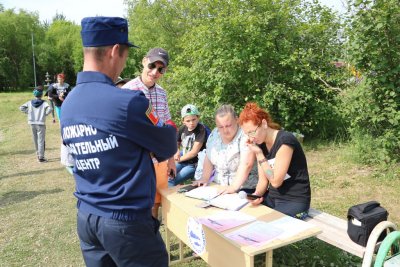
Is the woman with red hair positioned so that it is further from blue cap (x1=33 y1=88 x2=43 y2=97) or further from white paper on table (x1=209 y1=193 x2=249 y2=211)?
blue cap (x1=33 y1=88 x2=43 y2=97)

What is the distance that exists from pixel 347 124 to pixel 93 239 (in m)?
6.06

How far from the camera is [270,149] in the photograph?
3.00 meters

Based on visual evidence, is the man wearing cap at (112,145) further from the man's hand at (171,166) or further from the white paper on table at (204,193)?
the man's hand at (171,166)

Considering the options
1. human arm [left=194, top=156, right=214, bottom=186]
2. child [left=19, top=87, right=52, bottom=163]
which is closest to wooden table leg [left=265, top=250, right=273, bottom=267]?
human arm [left=194, top=156, right=214, bottom=186]

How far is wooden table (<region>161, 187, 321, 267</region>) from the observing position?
1996 millimetres

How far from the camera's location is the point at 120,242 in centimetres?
147

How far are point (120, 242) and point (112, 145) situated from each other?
0.41 meters

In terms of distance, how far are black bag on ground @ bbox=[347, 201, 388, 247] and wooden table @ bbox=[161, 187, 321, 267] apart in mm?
392

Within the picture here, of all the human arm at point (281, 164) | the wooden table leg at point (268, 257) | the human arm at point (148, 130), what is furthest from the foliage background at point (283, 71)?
the human arm at point (148, 130)

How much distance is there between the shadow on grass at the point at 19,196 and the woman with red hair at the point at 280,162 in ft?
12.7

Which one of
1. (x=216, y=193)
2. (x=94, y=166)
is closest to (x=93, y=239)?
(x=94, y=166)

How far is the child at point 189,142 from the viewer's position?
4092 mm

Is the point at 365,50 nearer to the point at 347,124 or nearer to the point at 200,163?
the point at 347,124

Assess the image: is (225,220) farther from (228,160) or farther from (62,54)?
(62,54)
